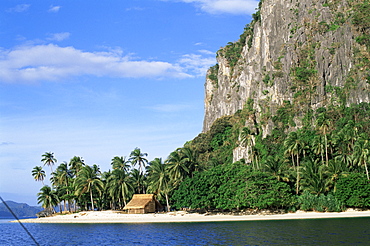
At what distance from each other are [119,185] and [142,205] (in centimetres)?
894

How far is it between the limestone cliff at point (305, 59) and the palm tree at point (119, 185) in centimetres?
3288

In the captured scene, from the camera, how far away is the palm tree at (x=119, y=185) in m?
91.8

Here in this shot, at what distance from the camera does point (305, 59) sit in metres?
113

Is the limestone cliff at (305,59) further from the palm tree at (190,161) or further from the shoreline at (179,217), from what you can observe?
the shoreline at (179,217)

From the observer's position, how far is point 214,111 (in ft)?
558

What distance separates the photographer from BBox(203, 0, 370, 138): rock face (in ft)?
339

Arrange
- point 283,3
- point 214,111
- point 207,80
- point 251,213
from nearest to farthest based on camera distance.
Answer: point 251,213 < point 283,3 < point 214,111 < point 207,80

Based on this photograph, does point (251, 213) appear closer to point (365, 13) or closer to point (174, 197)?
point (174, 197)

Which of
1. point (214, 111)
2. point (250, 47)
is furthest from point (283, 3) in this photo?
point (214, 111)

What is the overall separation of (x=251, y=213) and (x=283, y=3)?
83.9 m

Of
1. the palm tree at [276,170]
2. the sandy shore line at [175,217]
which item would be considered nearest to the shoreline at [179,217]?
the sandy shore line at [175,217]

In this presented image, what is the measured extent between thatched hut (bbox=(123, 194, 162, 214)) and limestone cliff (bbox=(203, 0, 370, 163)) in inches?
1233

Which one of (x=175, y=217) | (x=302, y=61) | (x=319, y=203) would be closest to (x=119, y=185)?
(x=175, y=217)

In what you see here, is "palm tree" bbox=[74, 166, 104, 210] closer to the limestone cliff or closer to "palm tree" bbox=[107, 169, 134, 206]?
"palm tree" bbox=[107, 169, 134, 206]
